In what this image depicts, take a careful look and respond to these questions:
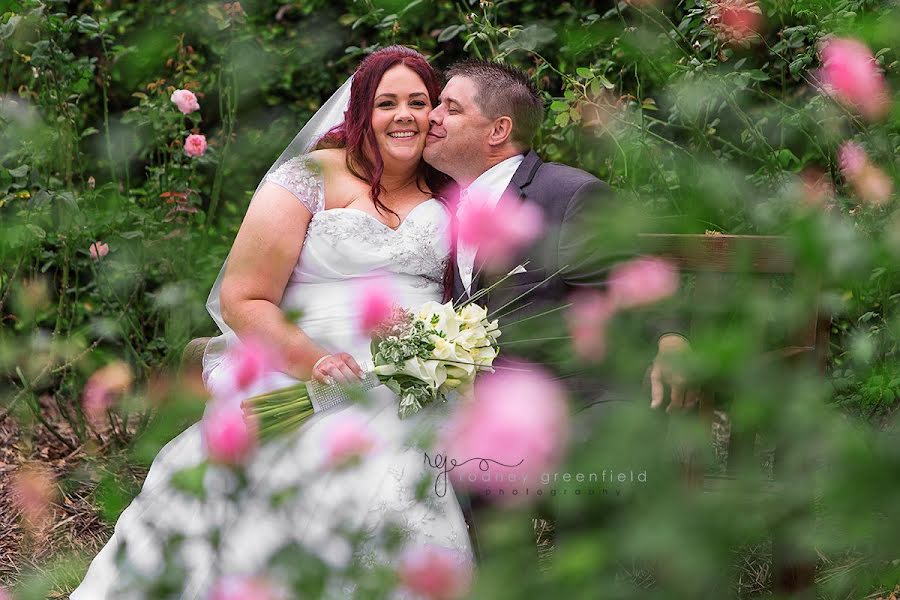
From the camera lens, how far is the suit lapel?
9.02 ft

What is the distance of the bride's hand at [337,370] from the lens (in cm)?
236

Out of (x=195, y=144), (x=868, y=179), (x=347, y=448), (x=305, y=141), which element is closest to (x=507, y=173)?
(x=305, y=141)

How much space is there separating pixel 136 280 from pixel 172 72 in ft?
3.13

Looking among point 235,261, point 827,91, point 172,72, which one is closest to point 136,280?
point 172,72

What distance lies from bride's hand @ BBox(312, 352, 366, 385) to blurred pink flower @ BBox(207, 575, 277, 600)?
1460mm

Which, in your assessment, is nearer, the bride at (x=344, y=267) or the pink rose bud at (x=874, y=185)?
the pink rose bud at (x=874, y=185)

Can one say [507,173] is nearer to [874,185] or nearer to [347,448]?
[874,185]

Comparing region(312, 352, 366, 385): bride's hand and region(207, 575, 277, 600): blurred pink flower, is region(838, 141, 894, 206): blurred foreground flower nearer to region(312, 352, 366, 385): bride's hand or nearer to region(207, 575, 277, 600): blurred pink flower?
region(312, 352, 366, 385): bride's hand

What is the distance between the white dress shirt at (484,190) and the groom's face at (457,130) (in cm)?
5

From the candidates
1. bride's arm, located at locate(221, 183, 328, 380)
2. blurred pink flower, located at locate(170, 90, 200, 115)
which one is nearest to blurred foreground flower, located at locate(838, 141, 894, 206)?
bride's arm, located at locate(221, 183, 328, 380)

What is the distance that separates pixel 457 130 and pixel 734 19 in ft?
2.48

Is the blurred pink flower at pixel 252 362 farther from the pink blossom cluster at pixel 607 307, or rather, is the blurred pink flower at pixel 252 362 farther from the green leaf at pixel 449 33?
the green leaf at pixel 449 33

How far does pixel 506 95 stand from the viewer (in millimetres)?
2863

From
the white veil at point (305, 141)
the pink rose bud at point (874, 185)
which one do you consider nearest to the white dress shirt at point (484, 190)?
the white veil at point (305, 141)
